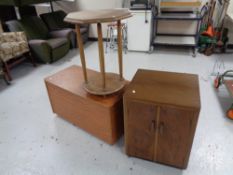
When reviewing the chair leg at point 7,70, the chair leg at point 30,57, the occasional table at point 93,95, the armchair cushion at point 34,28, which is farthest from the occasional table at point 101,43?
the armchair cushion at point 34,28

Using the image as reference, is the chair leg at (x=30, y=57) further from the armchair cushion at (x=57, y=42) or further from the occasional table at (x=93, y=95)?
the occasional table at (x=93, y=95)

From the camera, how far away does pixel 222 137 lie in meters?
1.72

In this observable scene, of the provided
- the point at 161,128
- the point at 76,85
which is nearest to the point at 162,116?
the point at 161,128

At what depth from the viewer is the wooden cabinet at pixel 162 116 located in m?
1.17

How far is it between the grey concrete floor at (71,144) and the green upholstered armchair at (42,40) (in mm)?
949

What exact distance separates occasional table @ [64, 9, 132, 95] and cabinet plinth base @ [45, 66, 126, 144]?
0.22 ft

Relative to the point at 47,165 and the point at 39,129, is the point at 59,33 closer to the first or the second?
the point at 39,129

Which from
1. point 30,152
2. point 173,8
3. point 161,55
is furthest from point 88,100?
point 173,8

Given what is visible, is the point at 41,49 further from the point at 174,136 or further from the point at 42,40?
the point at 174,136

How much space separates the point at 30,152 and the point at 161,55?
10.2 feet

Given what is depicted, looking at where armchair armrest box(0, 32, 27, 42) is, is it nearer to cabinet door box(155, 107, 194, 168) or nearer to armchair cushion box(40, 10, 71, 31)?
armchair cushion box(40, 10, 71, 31)

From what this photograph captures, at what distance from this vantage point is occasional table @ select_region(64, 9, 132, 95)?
124 centimetres

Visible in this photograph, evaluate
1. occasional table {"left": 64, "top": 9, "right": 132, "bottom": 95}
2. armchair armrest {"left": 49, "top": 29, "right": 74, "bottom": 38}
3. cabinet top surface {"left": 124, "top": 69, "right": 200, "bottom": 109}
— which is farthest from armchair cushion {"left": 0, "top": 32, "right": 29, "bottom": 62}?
cabinet top surface {"left": 124, "top": 69, "right": 200, "bottom": 109}

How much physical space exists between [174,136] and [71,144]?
3.36 feet
